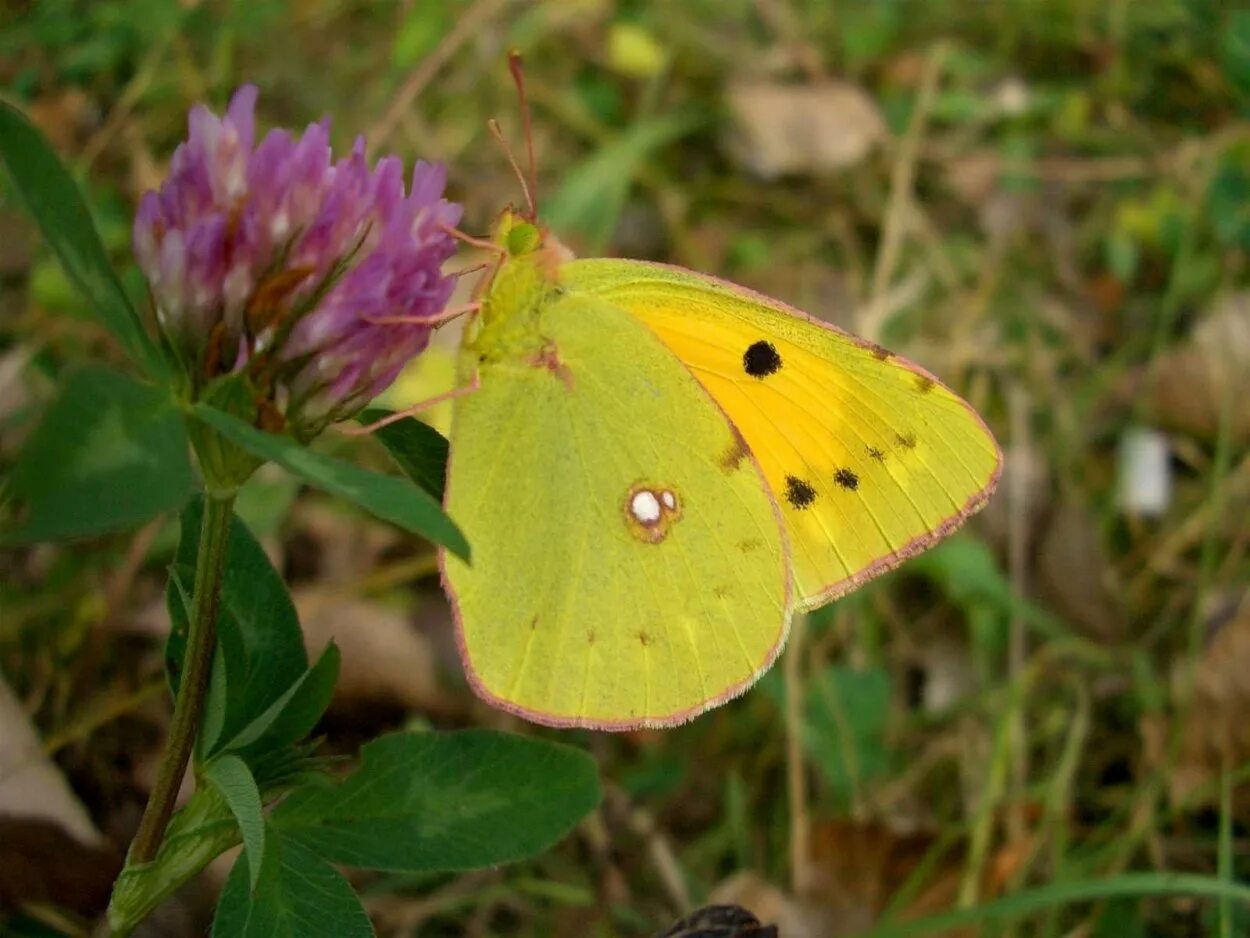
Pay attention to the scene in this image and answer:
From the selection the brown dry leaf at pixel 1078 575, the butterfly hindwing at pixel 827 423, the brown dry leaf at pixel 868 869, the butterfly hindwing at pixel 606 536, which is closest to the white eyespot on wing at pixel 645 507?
the butterfly hindwing at pixel 606 536

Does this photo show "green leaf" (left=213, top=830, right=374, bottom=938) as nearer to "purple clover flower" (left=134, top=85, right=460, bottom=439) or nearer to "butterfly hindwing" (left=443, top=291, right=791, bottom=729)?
"butterfly hindwing" (left=443, top=291, right=791, bottom=729)

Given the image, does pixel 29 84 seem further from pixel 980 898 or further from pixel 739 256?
pixel 980 898

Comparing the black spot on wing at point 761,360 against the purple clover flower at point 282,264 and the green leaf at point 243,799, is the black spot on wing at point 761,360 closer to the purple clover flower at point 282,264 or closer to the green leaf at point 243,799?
the purple clover flower at point 282,264

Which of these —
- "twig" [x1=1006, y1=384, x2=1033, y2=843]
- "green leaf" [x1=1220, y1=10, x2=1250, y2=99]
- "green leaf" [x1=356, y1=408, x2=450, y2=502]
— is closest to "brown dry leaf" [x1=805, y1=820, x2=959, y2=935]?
"twig" [x1=1006, y1=384, x2=1033, y2=843]

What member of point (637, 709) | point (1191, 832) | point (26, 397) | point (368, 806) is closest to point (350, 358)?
point (368, 806)

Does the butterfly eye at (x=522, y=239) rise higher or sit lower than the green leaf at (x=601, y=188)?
lower

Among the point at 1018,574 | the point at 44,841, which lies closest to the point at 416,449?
the point at 44,841
